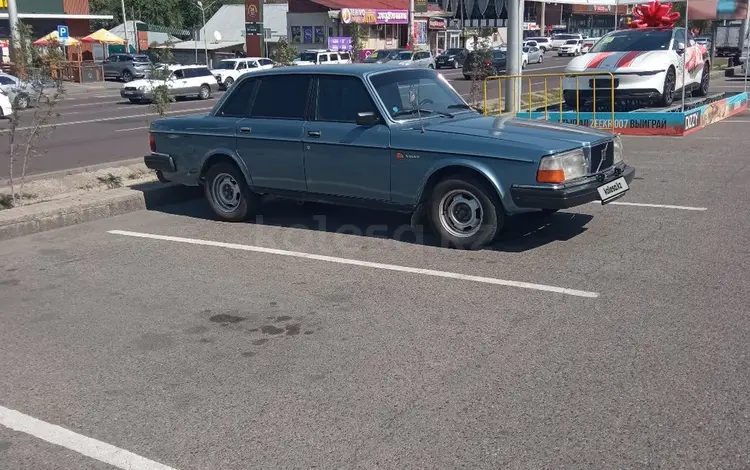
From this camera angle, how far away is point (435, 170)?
7250 millimetres

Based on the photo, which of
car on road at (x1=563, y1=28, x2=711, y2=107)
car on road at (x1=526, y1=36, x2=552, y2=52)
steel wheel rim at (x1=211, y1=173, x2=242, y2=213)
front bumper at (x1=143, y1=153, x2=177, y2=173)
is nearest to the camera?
steel wheel rim at (x1=211, y1=173, x2=242, y2=213)

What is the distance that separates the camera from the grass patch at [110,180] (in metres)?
10.8

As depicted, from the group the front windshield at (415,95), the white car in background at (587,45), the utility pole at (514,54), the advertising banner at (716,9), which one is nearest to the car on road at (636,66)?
the white car in background at (587,45)

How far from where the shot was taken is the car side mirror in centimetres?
744

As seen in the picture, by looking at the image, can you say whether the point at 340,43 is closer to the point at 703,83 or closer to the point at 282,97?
the point at 703,83

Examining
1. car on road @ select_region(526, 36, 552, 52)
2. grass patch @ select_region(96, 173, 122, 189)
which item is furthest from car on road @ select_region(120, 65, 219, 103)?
car on road @ select_region(526, 36, 552, 52)

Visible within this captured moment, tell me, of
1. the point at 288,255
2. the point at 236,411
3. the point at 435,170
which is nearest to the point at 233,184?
the point at 288,255

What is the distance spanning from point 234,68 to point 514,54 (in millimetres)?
24636

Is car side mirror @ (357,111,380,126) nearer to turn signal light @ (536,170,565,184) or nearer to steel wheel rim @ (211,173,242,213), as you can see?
turn signal light @ (536,170,565,184)

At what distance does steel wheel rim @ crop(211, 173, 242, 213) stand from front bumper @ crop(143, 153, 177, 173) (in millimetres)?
616

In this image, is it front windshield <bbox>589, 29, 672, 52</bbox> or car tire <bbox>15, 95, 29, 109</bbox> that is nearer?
car tire <bbox>15, 95, 29, 109</bbox>

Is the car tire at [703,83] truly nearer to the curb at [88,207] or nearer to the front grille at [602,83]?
the front grille at [602,83]

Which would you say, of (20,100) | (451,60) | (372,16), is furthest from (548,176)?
(372,16)

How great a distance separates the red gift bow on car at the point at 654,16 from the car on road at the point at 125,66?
1398 inches
